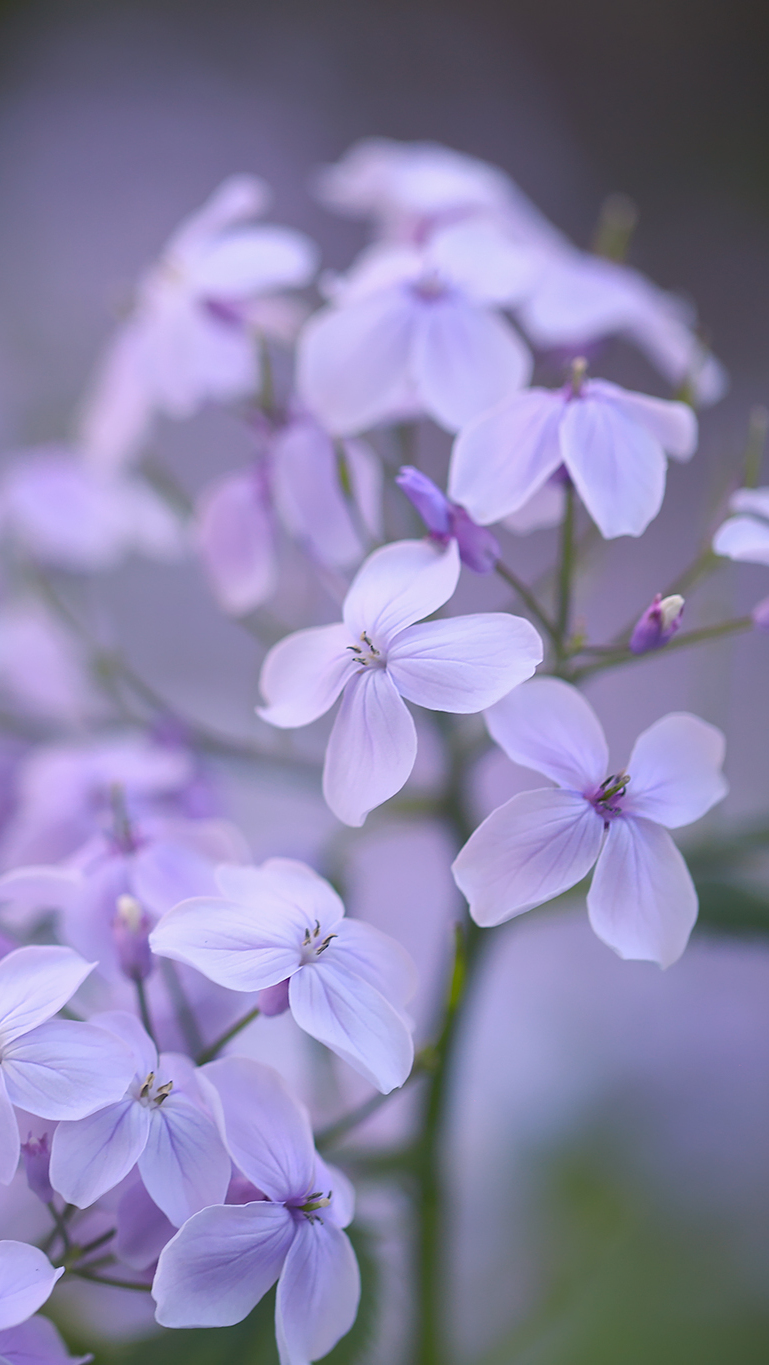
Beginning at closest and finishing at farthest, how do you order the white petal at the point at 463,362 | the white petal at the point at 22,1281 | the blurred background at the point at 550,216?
1. the white petal at the point at 22,1281
2. the white petal at the point at 463,362
3. the blurred background at the point at 550,216

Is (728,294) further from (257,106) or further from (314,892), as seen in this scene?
(314,892)

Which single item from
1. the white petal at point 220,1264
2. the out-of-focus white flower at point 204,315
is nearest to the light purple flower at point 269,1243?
the white petal at point 220,1264

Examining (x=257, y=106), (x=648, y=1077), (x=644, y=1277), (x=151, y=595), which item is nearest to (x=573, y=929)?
(x=648, y=1077)

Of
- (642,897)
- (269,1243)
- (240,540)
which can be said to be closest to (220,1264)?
(269,1243)

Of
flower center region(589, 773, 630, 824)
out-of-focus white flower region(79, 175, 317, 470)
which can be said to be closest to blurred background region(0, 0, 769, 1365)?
out-of-focus white flower region(79, 175, 317, 470)

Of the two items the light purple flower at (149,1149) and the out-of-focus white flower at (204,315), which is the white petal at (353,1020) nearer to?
the light purple flower at (149,1149)

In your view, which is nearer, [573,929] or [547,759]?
[547,759]

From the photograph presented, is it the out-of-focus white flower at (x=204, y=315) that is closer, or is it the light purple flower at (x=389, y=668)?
the light purple flower at (x=389, y=668)

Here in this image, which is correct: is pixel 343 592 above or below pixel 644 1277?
above

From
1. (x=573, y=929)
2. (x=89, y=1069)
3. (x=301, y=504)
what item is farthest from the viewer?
(x=573, y=929)
